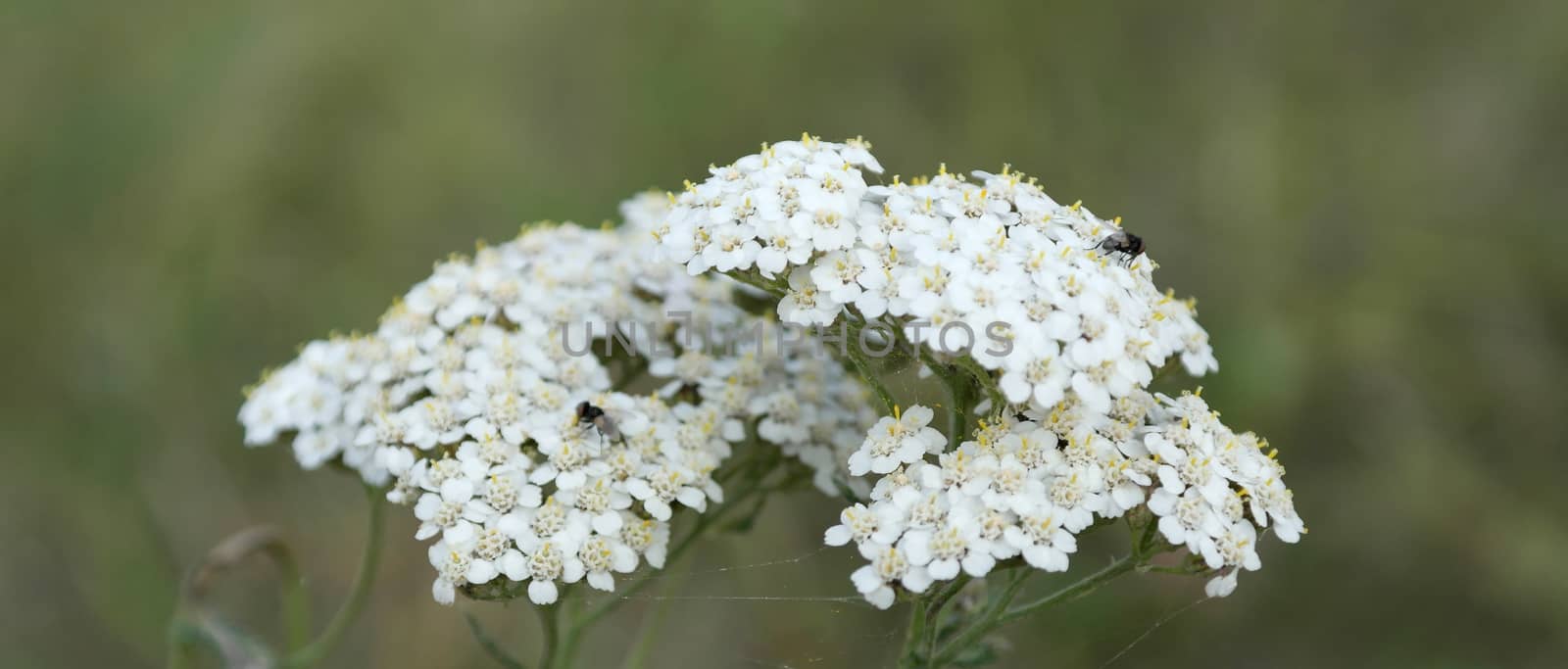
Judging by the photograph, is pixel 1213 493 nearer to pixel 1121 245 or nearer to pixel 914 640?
pixel 1121 245

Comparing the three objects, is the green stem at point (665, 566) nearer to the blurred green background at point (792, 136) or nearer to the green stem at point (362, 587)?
the green stem at point (362, 587)

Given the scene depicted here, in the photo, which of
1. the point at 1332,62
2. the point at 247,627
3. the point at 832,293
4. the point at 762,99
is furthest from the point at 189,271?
the point at 1332,62

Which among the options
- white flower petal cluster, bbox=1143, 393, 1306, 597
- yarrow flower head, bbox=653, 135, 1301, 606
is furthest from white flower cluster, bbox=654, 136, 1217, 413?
white flower petal cluster, bbox=1143, 393, 1306, 597

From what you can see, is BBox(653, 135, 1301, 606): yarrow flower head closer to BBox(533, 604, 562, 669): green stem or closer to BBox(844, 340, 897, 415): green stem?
BBox(844, 340, 897, 415): green stem

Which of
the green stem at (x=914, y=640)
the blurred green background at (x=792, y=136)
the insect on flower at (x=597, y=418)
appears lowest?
the green stem at (x=914, y=640)

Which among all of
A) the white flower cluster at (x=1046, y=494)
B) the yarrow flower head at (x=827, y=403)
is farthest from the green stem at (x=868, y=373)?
the white flower cluster at (x=1046, y=494)

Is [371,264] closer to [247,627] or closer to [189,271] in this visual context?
[189,271]

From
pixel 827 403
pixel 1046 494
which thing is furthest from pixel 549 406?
pixel 1046 494
